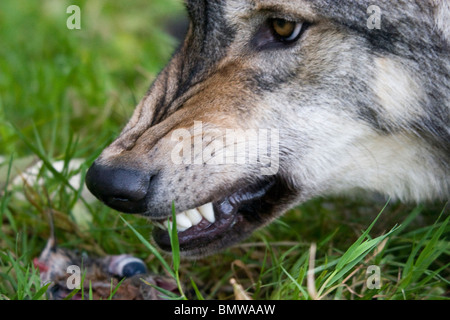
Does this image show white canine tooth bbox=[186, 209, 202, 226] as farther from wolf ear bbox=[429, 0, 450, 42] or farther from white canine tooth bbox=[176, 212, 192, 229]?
wolf ear bbox=[429, 0, 450, 42]

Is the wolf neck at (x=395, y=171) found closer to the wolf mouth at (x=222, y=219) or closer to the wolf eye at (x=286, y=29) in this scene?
the wolf mouth at (x=222, y=219)

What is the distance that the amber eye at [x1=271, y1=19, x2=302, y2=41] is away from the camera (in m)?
2.48

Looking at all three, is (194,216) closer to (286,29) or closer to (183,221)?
(183,221)

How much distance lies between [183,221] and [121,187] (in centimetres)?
36

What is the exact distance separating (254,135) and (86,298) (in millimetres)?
988

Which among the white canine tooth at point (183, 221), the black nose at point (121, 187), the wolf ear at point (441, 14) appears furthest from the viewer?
the white canine tooth at point (183, 221)

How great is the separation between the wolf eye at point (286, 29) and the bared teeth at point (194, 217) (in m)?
0.75

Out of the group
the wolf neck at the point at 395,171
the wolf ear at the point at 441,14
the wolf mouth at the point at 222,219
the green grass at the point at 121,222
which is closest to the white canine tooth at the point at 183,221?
the wolf mouth at the point at 222,219

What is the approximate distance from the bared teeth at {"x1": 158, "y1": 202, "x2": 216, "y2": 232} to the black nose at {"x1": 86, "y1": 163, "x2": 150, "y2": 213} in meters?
0.23

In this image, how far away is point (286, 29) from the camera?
2.49 metres

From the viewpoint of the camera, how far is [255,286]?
277 cm

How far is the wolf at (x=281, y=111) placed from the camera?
242 cm
